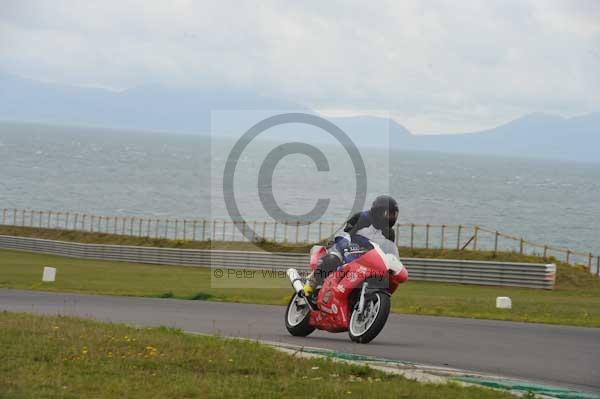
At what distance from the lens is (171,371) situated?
31.3 feet

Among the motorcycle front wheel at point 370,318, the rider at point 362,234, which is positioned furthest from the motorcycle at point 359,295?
the rider at point 362,234

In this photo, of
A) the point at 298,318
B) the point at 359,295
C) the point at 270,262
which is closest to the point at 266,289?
the point at 270,262

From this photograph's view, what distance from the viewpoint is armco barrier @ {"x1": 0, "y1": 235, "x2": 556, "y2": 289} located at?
35.5 meters

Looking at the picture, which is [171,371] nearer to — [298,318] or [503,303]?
[298,318]

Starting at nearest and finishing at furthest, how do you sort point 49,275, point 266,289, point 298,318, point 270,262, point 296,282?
point 296,282 → point 298,318 → point 49,275 → point 266,289 → point 270,262

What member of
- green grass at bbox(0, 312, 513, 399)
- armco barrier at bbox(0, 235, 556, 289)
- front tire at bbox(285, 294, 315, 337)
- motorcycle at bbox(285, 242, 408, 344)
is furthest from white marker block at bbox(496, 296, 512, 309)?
armco barrier at bbox(0, 235, 556, 289)

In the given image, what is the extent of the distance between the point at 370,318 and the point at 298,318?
5.58 feet

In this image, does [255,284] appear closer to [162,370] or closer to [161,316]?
[161,316]

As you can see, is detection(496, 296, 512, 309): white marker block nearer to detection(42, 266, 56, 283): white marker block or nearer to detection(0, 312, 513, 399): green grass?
detection(0, 312, 513, 399): green grass

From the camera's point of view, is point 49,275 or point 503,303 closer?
point 503,303

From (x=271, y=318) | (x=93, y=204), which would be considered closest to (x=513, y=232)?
(x=93, y=204)

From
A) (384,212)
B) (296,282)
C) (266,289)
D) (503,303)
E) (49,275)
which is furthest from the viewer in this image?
(266,289)

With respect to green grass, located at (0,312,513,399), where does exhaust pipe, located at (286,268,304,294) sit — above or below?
above

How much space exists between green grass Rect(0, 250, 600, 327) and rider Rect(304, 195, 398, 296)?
6.76 m
